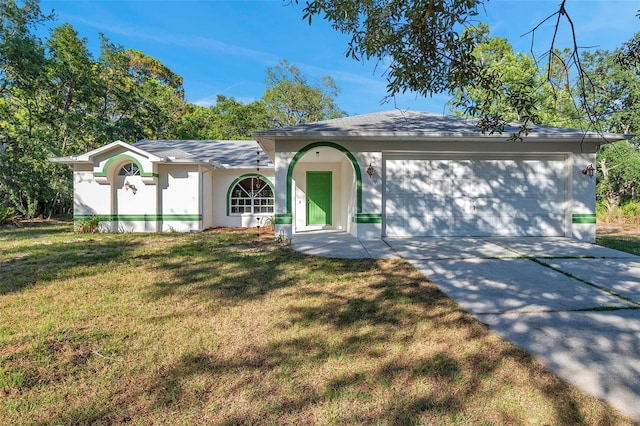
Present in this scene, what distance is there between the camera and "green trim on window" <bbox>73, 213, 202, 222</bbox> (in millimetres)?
11433

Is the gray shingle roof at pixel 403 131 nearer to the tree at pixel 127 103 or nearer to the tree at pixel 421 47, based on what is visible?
the tree at pixel 421 47

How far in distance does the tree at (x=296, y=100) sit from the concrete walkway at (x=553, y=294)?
77.2 feet

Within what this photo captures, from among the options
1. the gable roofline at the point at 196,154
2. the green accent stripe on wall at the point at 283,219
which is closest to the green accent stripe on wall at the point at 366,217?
the green accent stripe on wall at the point at 283,219

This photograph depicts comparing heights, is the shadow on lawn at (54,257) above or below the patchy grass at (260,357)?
above

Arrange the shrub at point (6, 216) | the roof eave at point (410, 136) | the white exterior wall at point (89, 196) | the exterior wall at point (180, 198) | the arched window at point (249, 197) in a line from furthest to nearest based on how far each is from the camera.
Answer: the arched window at point (249, 197)
the shrub at point (6, 216)
the exterior wall at point (180, 198)
the white exterior wall at point (89, 196)
the roof eave at point (410, 136)

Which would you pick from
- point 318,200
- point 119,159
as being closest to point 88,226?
point 119,159

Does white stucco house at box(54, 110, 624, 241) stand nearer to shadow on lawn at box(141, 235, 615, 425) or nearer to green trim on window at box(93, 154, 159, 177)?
green trim on window at box(93, 154, 159, 177)

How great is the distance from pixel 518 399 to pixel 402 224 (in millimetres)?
7421

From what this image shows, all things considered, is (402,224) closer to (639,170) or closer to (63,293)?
(63,293)

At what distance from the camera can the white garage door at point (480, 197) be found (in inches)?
376

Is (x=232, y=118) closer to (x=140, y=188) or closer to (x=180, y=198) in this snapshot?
(x=140, y=188)

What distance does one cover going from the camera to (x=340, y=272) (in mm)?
5660

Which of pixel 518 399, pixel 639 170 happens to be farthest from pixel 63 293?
pixel 639 170

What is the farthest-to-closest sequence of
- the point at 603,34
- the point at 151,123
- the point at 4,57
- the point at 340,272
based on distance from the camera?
the point at 151,123
the point at 4,57
the point at 340,272
the point at 603,34
